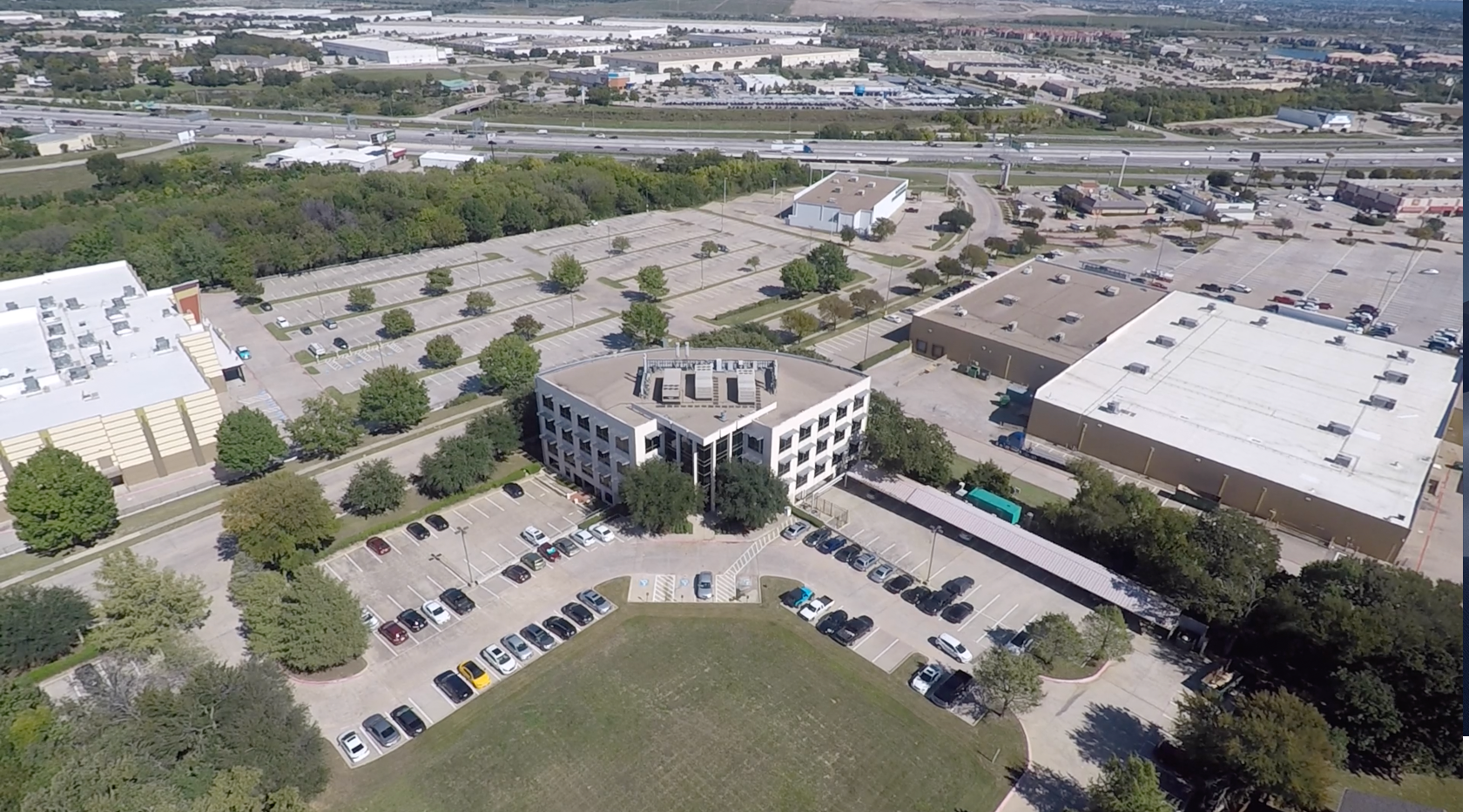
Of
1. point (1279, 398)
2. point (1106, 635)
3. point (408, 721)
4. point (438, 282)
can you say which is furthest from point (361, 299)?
point (1279, 398)

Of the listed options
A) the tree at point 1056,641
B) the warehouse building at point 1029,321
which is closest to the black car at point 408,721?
the tree at point 1056,641

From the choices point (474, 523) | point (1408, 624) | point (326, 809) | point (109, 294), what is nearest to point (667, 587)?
point (474, 523)

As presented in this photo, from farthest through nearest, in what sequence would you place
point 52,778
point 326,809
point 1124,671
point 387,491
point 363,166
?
point 363,166 < point 387,491 < point 1124,671 < point 326,809 < point 52,778

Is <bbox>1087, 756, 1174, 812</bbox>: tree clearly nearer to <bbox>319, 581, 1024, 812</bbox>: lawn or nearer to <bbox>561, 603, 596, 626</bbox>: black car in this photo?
<bbox>319, 581, 1024, 812</bbox>: lawn

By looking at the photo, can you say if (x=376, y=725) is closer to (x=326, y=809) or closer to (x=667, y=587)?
(x=326, y=809)

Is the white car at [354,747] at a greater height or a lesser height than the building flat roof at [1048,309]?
lesser

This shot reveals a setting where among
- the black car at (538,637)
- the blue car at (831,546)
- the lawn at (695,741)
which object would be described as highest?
the blue car at (831,546)

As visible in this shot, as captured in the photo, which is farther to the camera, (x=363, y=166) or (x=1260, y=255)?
(x=363, y=166)

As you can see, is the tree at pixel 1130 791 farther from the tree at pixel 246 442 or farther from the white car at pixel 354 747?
the tree at pixel 246 442
